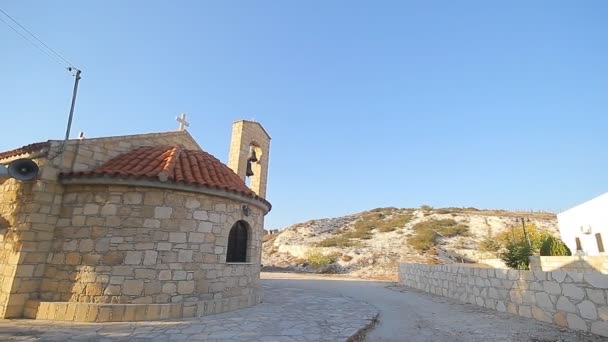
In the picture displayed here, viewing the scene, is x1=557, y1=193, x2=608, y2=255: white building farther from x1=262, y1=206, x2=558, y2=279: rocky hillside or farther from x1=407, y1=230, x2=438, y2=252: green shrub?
x1=407, y1=230, x2=438, y2=252: green shrub

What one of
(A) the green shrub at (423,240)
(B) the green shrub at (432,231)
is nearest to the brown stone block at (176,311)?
(A) the green shrub at (423,240)

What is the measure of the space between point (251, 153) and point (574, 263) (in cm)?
1336

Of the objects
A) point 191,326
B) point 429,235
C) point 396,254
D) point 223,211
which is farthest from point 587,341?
point 429,235

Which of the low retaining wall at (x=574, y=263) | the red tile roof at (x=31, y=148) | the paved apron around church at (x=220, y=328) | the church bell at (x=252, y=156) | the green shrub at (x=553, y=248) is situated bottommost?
the paved apron around church at (x=220, y=328)

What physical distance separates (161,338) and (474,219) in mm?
37214

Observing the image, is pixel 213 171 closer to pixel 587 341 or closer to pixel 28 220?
pixel 28 220

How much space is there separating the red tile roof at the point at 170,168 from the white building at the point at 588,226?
16.3m

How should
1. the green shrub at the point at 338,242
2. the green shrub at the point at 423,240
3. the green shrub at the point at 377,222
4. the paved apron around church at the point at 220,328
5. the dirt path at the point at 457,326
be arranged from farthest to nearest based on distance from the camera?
the green shrub at the point at 377,222
the green shrub at the point at 338,242
the green shrub at the point at 423,240
the dirt path at the point at 457,326
the paved apron around church at the point at 220,328

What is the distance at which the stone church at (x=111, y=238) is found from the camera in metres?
6.58

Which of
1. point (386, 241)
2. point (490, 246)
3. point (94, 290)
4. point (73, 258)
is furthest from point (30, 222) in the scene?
point (490, 246)

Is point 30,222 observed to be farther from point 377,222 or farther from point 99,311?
point 377,222

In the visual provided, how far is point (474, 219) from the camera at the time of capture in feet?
116

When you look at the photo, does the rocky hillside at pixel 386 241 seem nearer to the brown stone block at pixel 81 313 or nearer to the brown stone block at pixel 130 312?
the brown stone block at pixel 130 312

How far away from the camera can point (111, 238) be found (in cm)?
688
